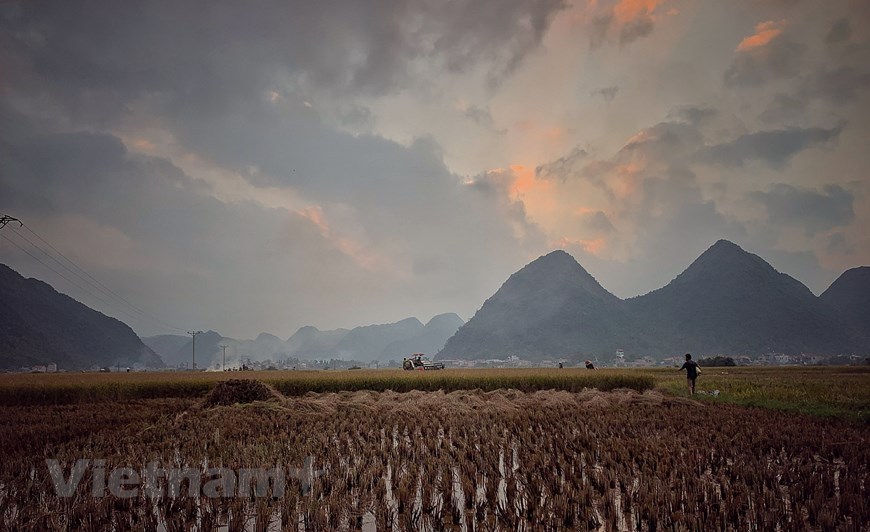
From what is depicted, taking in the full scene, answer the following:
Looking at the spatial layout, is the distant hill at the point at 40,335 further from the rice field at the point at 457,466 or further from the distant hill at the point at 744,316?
the distant hill at the point at 744,316

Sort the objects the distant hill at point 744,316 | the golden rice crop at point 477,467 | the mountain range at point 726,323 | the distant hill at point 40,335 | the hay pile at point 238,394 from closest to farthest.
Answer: the golden rice crop at point 477,467 → the hay pile at point 238,394 → the distant hill at point 40,335 → the distant hill at point 744,316 → the mountain range at point 726,323

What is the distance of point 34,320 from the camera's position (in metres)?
177

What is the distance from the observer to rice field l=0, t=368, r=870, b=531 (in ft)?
16.6

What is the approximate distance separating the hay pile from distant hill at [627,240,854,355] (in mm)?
167832

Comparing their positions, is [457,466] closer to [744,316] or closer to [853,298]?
[744,316]

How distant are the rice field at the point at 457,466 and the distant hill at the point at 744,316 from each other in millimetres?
166011

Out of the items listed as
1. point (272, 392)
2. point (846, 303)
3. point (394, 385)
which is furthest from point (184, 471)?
point (846, 303)

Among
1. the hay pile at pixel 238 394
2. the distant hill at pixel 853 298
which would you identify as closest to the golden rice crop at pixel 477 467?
the hay pile at pixel 238 394

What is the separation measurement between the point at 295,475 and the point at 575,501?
13.2 ft

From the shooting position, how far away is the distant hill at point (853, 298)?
14838 centimetres

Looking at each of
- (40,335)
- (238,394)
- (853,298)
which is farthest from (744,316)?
(40,335)

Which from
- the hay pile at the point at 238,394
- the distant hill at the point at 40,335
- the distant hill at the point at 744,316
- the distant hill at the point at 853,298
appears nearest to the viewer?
the hay pile at the point at 238,394

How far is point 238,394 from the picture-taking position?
56.3ft

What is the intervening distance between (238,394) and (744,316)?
7526 inches
